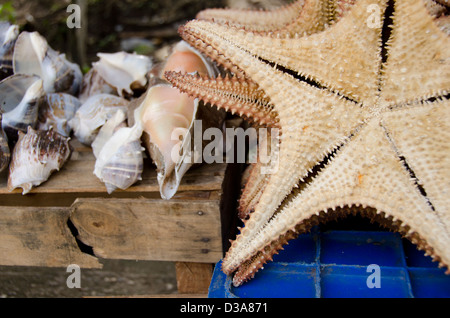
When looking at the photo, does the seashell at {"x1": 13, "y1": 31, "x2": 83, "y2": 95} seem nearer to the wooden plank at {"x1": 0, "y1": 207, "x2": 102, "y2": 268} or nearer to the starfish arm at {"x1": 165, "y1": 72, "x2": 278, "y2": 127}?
the wooden plank at {"x1": 0, "y1": 207, "x2": 102, "y2": 268}

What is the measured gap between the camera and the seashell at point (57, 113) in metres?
1.75

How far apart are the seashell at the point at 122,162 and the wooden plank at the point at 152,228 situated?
0.22ft

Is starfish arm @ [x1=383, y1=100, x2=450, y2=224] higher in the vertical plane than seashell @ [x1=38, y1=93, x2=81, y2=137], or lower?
higher

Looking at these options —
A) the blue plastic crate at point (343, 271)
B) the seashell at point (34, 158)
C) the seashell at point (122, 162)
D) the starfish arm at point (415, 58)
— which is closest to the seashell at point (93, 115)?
the seashell at point (34, 158)

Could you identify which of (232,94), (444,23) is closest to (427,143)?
(444,23)

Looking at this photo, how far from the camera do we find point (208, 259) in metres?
1.48

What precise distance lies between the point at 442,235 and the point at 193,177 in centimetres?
81

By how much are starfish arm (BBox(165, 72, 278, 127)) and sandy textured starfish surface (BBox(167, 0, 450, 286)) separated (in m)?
0.01

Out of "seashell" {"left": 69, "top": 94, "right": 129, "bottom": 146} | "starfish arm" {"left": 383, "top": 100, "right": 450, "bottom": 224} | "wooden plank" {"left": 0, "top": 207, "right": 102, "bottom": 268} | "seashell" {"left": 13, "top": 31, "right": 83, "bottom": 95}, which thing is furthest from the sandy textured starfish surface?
"seashell" {"left": 13, "top": 31, "right": 83, "bottom": 95}

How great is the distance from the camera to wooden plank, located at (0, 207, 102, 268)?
1.53 m

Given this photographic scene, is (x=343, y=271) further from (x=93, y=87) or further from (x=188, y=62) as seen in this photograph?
(x=93, y=87)

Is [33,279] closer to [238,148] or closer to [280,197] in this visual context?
[238,148]
